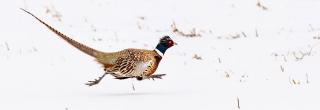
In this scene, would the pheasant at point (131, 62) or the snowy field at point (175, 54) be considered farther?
the pheasant at point (131, 62)

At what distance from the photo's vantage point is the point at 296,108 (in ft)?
25.6

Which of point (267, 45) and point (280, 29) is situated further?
point (280, 29)

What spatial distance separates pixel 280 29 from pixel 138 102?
23.1ft

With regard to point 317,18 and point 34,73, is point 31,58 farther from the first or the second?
point 317,18

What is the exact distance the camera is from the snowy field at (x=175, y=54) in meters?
8.52

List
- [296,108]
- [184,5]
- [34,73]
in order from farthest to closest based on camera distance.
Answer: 1. [184,5]
2. [34,73]
3. [296,108]

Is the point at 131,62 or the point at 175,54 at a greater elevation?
the point at 175,54

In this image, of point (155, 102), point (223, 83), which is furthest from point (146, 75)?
point (223, 83)

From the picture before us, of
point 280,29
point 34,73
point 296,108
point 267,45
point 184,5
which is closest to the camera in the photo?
point 296,108

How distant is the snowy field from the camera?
852 cm

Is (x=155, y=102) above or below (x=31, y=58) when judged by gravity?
below

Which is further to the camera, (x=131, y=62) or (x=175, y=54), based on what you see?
(x=175, y=54)

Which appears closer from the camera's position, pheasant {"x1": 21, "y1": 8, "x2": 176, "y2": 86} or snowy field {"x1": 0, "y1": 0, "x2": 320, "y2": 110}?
snowy field {"x1": 0, "y1": 0, "x2": 320, "y2": 110}

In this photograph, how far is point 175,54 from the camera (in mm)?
12711
